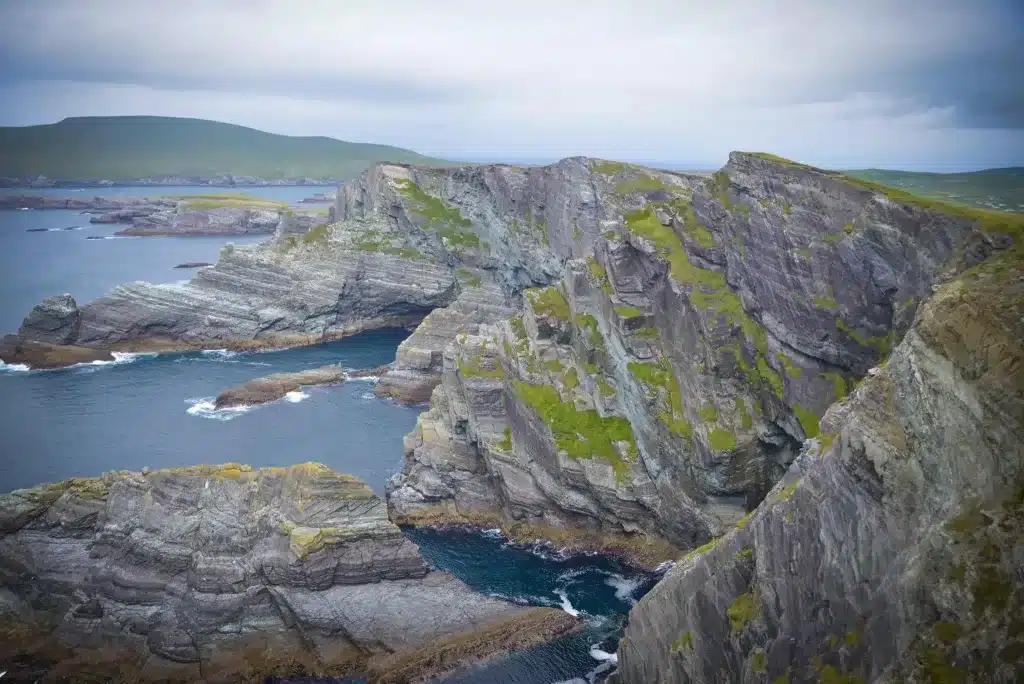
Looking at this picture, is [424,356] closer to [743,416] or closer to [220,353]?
[220,353]

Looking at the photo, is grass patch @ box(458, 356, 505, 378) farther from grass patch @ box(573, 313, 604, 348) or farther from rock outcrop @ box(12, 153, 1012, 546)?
grass patch @ box(573, 313, 604, 348)

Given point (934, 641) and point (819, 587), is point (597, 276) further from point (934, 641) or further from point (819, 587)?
point (934, 641)

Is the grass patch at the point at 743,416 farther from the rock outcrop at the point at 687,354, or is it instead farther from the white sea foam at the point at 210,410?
the white sea foam at the point at 210,410

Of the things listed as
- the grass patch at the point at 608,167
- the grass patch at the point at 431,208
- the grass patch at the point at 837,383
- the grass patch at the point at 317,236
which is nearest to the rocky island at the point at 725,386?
the grass patch at the point at 837,383

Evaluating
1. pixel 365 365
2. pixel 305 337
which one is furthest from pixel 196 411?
pixel 305 337

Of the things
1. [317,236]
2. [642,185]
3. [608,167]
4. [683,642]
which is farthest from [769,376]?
[317,236]

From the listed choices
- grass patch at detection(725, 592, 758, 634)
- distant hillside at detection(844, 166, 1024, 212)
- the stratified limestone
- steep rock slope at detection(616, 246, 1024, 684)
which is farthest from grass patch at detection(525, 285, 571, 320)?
grass patch at detection(725, 592, 758, 634)
